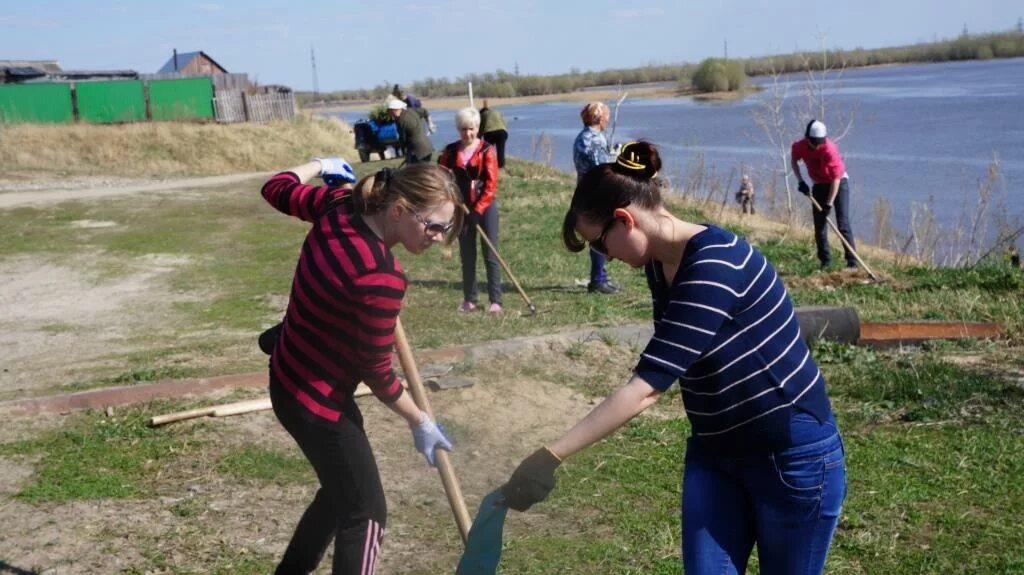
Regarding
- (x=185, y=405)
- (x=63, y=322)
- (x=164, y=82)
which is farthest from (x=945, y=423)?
(x=164, y=82)

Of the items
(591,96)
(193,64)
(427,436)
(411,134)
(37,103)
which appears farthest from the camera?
(591,96)

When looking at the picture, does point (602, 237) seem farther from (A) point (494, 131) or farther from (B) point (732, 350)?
(A) point (494, 131)

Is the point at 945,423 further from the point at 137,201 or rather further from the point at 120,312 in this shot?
the point at 137,201

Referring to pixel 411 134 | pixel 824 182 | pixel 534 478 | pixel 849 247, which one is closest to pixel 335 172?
pixel 534 478

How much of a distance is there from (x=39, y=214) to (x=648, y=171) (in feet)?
52.5

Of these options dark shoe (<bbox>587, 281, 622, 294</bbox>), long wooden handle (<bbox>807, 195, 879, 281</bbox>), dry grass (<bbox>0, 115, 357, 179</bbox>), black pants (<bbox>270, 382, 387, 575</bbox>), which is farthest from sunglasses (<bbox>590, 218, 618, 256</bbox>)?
dry grass (<bbox>0, 115, 357, 179</bbox>)

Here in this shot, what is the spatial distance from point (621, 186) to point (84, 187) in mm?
21906

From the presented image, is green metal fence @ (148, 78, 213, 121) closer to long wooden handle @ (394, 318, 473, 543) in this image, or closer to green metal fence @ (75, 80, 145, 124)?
green metal fence @ (75, 80, 145, 124)

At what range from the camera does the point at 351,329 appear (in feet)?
10.3

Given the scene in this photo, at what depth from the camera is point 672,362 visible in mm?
Answer: 2459

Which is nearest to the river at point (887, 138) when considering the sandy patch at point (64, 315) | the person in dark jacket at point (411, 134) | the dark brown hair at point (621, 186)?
the person in dark jacket at point (411, 134)

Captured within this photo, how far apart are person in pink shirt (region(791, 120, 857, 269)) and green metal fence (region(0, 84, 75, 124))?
2444 centimetres

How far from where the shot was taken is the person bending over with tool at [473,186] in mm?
9062

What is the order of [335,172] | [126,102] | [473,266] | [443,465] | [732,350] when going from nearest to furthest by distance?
[732,350]
[443,465]
[335,172]
[473,266]
[126,102]
